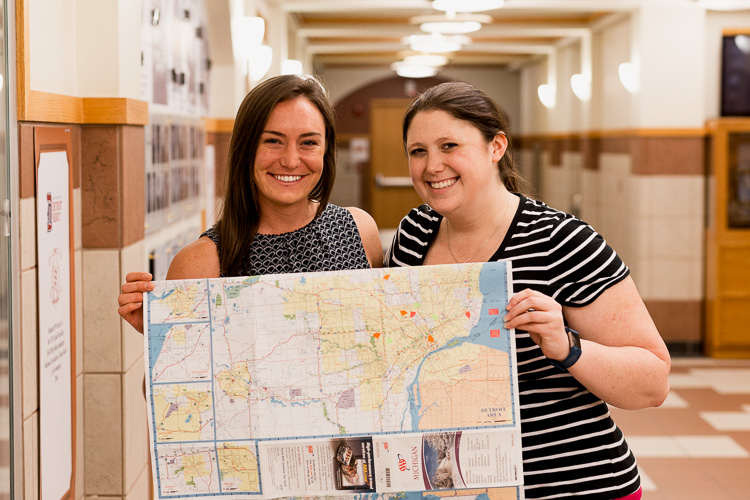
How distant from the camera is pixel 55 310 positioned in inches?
107

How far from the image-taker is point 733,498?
177 inches

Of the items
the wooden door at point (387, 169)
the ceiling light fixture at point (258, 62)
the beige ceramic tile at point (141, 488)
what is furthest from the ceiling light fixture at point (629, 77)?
the wooden door at point (387, 169)

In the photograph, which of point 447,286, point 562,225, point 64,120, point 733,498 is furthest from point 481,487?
point 733,498

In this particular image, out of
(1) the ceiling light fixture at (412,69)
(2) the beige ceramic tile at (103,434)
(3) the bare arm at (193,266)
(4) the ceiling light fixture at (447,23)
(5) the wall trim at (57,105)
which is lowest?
(2) the beige ceramic tile at (103,434)

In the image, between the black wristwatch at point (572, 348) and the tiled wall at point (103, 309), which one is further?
the tiled wall at point (103, 309)

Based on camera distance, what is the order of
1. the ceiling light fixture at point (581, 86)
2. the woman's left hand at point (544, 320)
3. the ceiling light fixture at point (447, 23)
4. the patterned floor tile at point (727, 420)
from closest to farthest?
the woman's left hand at point (544, 320) < the patterned floor tile at point (727, 420) < the ceiling light fixture at point (447, 23) < the ceiling light fixture at point (581, 86)

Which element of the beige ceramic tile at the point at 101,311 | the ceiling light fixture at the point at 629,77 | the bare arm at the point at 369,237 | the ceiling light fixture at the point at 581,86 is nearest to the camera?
the bare arm at the point at 369,237

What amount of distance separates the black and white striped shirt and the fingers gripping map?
0.08m

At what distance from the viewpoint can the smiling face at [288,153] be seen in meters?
1.88

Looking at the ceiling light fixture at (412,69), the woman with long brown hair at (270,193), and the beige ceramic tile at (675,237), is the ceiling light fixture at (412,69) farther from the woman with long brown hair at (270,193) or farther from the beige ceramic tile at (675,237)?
the woman with long brown hair at (270,193)

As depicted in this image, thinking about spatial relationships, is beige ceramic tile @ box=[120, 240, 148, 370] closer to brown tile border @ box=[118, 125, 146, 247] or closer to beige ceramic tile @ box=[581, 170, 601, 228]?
brown tile border @ box=[118, 125, 146, 247]

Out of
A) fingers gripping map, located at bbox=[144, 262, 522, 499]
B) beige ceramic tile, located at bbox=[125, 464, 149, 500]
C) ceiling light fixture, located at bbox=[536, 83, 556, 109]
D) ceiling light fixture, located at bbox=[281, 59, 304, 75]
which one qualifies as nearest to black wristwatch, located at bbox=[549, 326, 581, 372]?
fingers gripping map, located at bbox=[144, 262, 522, 499]

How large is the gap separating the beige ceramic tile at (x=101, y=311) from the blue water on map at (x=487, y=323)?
170 cm

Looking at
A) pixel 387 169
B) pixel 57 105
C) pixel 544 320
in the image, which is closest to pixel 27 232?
pixel 57 105
